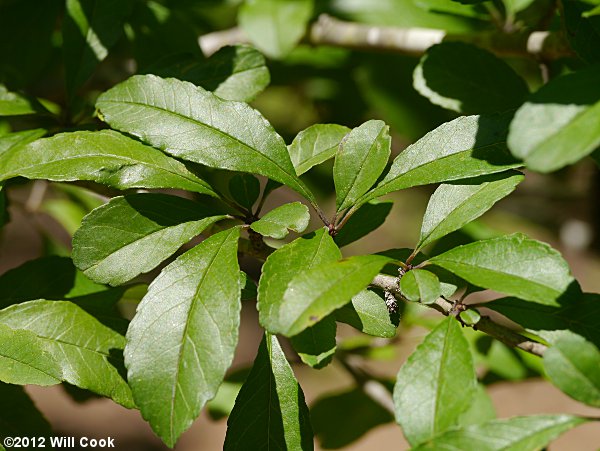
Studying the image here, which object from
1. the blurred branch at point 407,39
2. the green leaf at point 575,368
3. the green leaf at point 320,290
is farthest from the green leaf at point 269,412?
the blurred branch at point 407,39

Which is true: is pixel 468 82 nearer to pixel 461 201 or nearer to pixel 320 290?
pixel 461 201

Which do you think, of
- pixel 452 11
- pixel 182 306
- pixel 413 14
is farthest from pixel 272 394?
pixel 413 14

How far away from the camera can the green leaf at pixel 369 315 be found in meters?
0.81

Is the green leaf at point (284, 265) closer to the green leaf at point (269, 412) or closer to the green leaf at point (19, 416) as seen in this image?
the green leaf at point (269, 412)

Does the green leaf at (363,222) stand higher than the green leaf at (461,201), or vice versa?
the green leaf at (461,201)

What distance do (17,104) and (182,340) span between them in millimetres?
514

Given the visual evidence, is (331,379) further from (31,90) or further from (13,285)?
(13,285)

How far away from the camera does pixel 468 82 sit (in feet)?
3.62

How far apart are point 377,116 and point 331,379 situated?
2.13 m

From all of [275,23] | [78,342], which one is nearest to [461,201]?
[78,342]

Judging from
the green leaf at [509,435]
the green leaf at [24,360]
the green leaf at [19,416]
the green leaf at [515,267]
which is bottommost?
the green leaf at [19,416]

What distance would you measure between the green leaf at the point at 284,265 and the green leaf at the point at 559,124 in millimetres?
239

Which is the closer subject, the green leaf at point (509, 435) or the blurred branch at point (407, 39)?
the green leaf at point (509, 435)

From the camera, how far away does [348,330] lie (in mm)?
3721
